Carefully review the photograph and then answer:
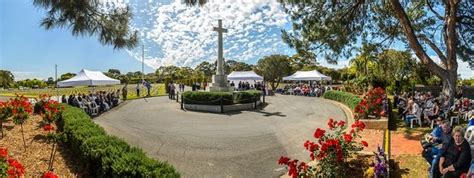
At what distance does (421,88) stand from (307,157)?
26143 mm

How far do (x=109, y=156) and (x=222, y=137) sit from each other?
583 centimetres

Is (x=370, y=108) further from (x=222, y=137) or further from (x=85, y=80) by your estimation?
(x=85, y=80)

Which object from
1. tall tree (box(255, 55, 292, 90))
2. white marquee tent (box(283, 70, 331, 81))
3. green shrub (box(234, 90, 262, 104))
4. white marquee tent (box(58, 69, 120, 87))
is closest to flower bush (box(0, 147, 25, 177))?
green shrub (box(234, 90, 262, 104))

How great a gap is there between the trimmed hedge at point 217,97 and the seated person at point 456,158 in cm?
1376

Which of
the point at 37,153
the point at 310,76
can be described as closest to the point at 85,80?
the point at 37,153

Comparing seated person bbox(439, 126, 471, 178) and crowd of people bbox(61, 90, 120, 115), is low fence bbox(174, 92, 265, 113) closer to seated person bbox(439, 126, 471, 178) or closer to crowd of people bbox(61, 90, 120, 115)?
crowd of people bbox(61, 90, 120, 115)

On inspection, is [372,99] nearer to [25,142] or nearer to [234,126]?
[234,126]

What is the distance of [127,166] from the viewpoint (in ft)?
17.4

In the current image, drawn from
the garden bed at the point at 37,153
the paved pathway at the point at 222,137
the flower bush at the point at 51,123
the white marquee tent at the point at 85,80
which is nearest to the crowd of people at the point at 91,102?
the white marquee tent at the point at 85,80

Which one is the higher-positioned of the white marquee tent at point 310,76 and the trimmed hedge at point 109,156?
the white marquee tent at point 310,76

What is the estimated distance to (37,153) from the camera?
8328 mm

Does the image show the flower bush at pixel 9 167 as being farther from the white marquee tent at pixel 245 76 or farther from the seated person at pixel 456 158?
the white marquee tent at pixel 245 76

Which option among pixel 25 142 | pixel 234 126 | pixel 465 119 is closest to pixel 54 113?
pixel 25 142

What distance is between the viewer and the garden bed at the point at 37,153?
7.29 meters
